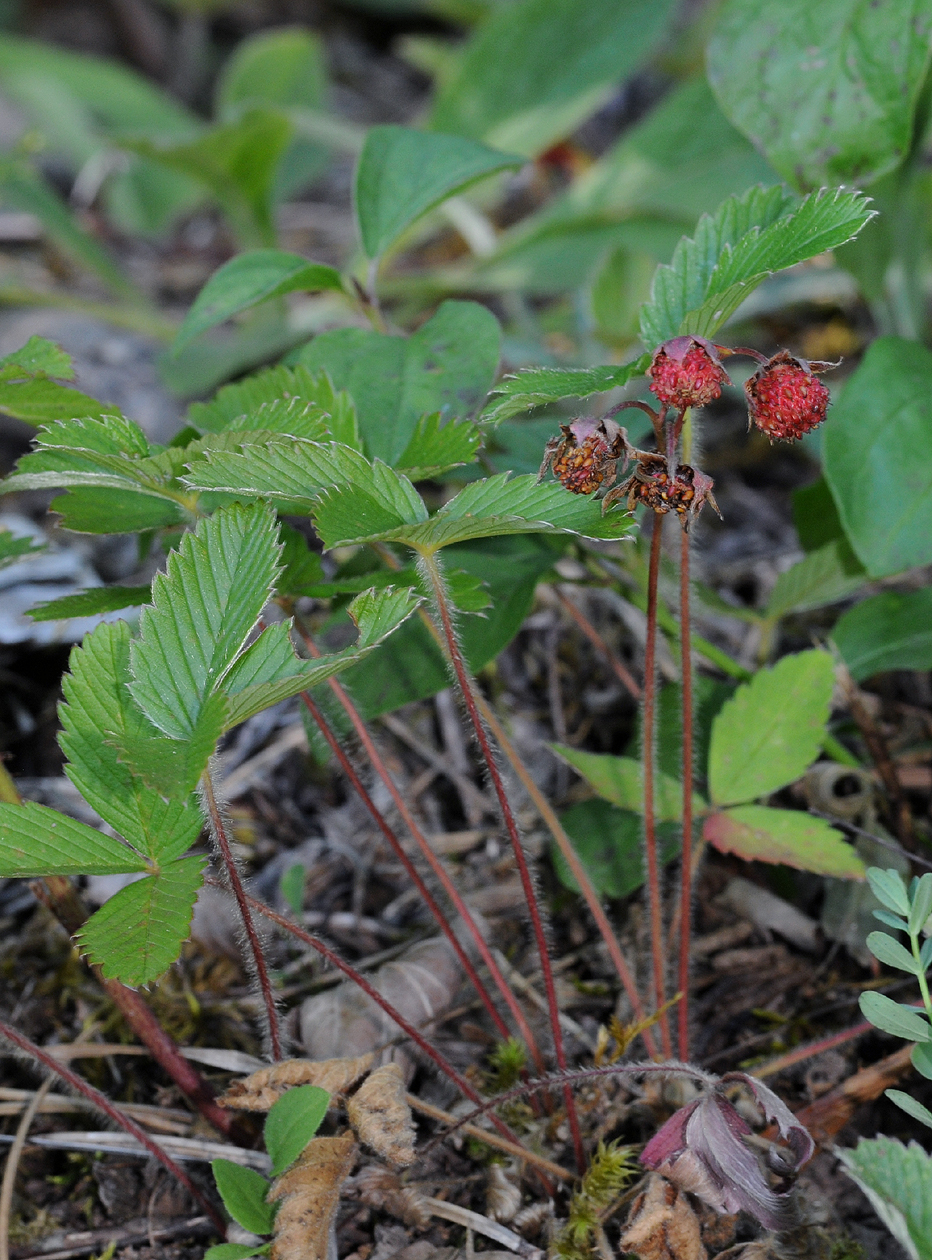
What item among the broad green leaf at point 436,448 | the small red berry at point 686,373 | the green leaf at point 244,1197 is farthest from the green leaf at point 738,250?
the green leaf at point 244,1197

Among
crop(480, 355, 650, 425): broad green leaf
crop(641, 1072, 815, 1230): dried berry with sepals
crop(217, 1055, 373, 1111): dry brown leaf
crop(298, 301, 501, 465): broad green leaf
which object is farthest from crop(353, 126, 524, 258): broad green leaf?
crop(641, 1072, 815, 1230): dried berry with sepals

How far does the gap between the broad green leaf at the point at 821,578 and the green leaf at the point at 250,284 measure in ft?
2.80

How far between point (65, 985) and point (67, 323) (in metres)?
2.46

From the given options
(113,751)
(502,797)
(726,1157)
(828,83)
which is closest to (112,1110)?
(113,751)

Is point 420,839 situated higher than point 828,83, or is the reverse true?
point 828,83

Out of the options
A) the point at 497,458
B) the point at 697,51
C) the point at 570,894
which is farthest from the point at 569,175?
the point at 570,894

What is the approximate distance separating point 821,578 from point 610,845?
55 centimetres

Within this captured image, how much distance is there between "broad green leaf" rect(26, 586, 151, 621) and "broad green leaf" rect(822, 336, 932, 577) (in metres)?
1.02

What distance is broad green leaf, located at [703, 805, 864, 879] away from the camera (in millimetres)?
1377

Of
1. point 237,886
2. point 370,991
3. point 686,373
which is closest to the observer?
point 686,373

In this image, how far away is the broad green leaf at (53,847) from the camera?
3.55 feet

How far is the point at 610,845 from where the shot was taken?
163 cm

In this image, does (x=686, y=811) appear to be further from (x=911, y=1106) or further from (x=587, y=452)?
(x=587, y=452)

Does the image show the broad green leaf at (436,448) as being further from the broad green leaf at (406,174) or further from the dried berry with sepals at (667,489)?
the broad green leaf at (406,174)
